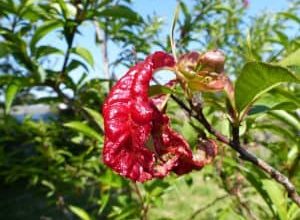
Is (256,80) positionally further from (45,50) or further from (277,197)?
(45,50)

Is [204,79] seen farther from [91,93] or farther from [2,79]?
[91,93]

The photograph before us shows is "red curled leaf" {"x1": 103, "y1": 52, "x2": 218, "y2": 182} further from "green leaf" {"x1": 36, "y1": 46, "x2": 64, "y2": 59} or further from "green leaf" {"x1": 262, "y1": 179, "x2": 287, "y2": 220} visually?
"green leaf" {"x1": 36, "y1": 46, "x2": 64, "y2": 59}

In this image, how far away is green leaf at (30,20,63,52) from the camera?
207 centimetres

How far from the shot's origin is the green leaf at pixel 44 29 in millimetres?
2066

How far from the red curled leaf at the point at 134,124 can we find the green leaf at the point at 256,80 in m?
0.14

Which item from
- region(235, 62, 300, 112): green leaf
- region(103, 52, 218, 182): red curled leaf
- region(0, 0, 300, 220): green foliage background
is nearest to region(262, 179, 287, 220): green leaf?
region(0, 0, 300, 220): green foliage background

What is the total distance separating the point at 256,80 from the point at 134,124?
0.86ft

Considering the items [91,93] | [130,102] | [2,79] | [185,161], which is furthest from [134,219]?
[130,102]

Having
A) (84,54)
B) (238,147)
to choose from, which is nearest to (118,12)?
(84,54)

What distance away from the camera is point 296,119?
1621 millimetres

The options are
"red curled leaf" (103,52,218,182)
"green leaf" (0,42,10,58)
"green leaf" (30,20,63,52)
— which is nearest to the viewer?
"red curled leaf" (103,52,218,182)

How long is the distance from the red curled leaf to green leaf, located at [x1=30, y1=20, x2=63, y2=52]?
1275 millimetres

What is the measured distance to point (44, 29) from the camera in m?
2.07

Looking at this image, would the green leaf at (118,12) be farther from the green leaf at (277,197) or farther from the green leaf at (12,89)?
the green leaf at (277,197)
